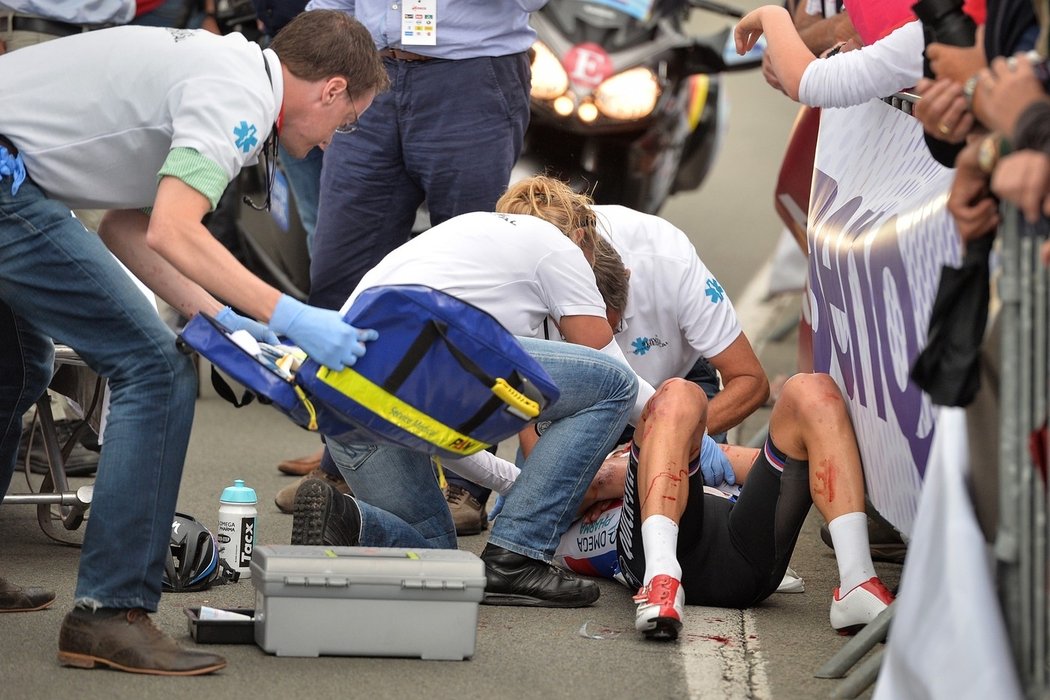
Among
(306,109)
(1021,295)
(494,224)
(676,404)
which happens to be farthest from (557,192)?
(1021,295)

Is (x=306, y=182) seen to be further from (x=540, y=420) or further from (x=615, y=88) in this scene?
(x=540, y=420)

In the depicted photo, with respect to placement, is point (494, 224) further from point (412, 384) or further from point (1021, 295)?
point (1021, 295)

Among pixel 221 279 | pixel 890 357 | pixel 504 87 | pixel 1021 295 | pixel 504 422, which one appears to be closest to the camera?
pixel 1021 295

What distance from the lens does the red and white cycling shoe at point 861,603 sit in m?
3.87

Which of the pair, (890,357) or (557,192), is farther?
(557,192)

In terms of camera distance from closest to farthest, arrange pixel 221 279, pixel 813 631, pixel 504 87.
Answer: pixel 221 279 < pixel 813 631 < pixel 504 87

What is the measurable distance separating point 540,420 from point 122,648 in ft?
4.22

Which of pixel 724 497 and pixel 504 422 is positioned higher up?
pixel 504 422

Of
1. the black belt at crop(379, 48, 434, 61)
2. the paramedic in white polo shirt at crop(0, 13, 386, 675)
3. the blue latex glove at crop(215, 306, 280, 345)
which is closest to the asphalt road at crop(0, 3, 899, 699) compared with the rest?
the paramedic in white polo shirt at crop(0, 13, 386, 675)

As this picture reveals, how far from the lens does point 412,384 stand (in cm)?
348

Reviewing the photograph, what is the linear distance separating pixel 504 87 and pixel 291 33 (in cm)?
193

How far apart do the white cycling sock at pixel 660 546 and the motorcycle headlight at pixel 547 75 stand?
4092 mm

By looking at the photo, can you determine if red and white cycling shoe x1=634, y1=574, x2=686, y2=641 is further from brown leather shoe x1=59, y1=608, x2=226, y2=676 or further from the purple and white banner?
brown leather shoe x1=59, y1=608, x2=226, y2=676

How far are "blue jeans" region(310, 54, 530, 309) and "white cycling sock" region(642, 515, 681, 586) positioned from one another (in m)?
1.78
